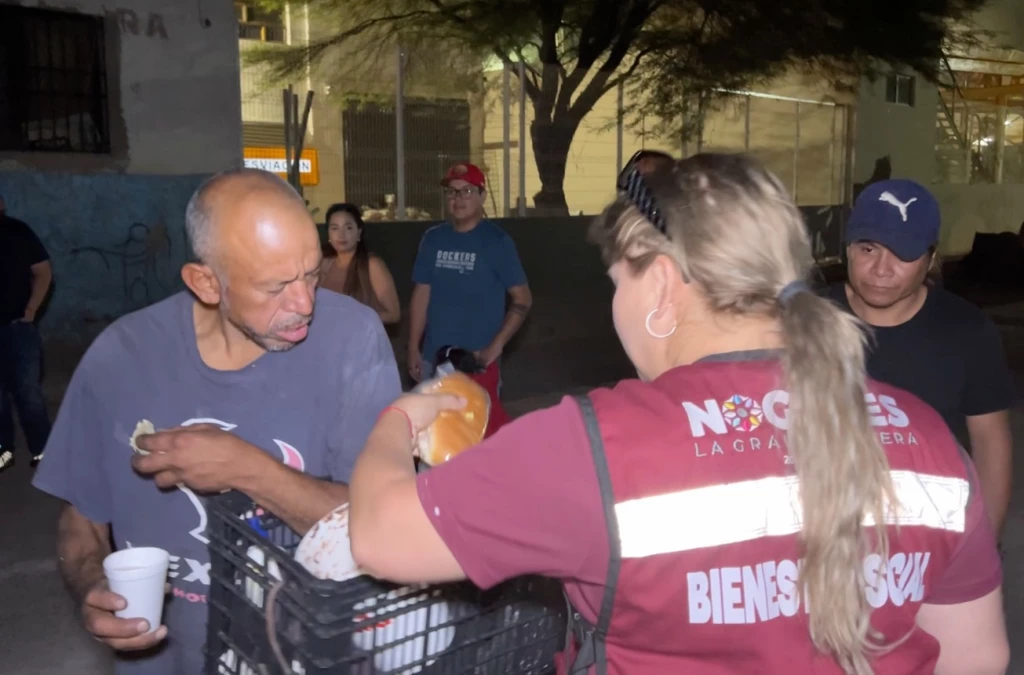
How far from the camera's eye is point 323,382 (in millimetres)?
2268

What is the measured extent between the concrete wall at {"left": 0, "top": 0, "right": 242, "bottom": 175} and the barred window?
0.12 m

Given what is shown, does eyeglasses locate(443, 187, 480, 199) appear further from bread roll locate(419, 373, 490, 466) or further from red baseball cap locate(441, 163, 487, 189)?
bread roll locate(419, 373, 490, 466)

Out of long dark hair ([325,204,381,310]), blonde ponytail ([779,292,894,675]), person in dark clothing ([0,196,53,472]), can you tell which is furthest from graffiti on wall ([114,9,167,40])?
blonde ponytail ([779,292,894,675])

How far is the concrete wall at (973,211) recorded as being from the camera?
A: 28859 mm

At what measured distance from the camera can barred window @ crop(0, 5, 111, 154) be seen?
10125 millimetres

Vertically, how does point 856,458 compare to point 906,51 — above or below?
below

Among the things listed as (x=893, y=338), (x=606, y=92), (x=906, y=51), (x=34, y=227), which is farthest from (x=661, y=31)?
(x=893, y=338)

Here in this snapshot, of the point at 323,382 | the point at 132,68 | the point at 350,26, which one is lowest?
the point at 323,382

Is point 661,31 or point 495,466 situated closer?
point 495,466

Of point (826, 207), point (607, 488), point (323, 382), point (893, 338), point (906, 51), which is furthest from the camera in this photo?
point (826, 207)

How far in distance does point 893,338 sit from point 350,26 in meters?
14.9

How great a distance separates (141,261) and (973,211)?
26548mm

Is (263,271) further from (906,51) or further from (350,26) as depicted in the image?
(906,51)

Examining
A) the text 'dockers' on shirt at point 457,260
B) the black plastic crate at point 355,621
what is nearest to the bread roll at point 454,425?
the black plastic crate at point 355,621
